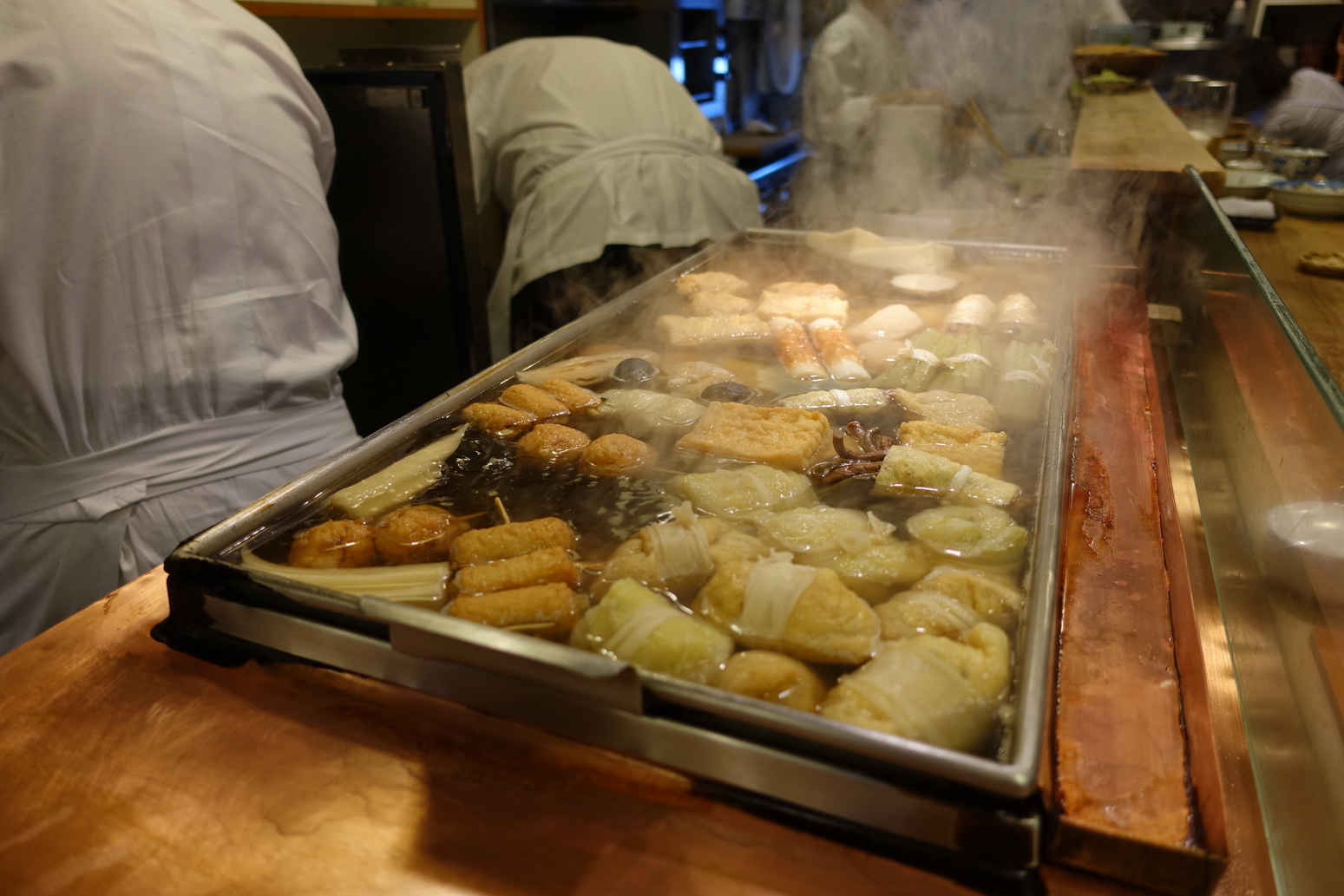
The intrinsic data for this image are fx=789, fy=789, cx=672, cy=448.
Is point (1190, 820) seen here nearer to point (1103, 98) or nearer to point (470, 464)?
point (470, 464)

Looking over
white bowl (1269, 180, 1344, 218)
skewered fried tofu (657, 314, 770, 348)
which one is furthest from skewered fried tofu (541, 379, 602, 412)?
white bowl (1269, 180, 1344, 218)

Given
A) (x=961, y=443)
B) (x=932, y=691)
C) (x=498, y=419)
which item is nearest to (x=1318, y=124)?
(x=961, y=443)

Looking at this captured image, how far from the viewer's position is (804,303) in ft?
10.1

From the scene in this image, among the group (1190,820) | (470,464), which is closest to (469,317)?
(470,464)

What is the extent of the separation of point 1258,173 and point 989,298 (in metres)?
2.10

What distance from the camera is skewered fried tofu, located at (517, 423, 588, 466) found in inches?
79.7

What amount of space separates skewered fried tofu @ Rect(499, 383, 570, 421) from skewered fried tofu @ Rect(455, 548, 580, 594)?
2.45 ft

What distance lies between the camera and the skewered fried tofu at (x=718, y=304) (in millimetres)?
3020

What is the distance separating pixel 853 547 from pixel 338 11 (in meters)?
4.03

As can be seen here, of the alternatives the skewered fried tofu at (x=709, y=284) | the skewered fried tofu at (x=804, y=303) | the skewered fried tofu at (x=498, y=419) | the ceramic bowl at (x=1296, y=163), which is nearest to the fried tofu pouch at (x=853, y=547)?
the skewered fried tofu at (x=498, y=419)

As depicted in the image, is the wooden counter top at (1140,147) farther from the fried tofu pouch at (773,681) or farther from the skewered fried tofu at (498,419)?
the fried tofu pouch at (773,681)

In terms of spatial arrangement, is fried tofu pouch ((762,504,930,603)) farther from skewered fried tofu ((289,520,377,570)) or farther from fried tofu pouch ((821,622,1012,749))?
skewered fried tofu ((289,520,377,570))

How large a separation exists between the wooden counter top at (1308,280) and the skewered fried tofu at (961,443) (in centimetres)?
66

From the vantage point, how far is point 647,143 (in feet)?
13.9
